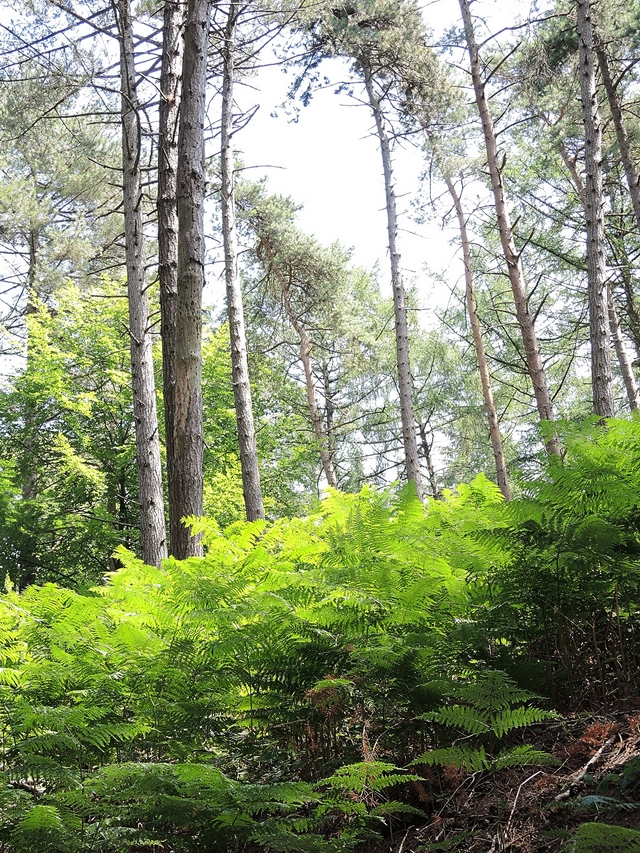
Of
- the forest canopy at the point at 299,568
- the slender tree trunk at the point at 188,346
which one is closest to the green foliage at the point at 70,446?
the forest canopy at the point at 299,568

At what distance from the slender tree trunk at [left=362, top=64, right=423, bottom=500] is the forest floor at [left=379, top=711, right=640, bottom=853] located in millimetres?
10064

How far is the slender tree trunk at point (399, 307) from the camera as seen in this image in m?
12.9

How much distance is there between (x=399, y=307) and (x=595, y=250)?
5.03 meters

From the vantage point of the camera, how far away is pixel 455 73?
15688 mm

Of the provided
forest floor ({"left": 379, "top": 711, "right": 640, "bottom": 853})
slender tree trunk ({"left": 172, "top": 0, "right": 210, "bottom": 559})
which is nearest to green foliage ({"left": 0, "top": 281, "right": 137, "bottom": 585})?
slender tree trunk ({"left": 172, "top": 0, "right": 210, "bottom": 559})

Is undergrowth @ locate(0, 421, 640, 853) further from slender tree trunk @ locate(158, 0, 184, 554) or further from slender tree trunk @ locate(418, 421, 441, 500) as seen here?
slender tree trunk @ locate(418, 421, 441, 500)

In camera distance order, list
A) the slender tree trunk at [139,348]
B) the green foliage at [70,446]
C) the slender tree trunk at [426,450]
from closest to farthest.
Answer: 1. the slender tree trunk at [139,348]
2. the green foliage at [70,446]
3. the slender tree trunk at [426,450]

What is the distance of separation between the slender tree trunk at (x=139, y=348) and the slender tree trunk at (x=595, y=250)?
5.55 meters

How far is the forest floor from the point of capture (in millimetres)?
1761

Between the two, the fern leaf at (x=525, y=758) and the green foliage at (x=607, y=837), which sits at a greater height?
the fern leaf at (x=525, y=758)

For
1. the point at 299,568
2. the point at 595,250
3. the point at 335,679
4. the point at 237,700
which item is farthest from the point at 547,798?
the point at 595,250

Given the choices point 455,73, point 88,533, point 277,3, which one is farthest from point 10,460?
point 455,73

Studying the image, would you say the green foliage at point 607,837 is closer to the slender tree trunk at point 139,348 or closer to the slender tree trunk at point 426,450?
the slender tree trunk at point 139,348

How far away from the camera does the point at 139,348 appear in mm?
9633
